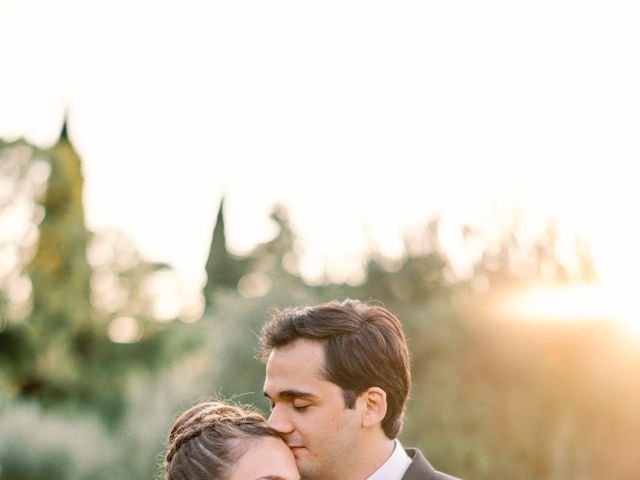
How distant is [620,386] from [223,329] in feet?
27.8

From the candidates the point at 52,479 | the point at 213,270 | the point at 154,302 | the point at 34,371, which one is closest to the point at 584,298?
the point at 52,479

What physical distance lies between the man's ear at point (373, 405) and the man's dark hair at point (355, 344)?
3cm

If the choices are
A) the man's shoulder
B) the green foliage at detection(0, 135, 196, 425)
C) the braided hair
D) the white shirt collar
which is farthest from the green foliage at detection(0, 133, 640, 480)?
the braided hair

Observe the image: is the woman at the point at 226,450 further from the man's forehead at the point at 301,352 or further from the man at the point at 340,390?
the man's forehead at the point at 301,352

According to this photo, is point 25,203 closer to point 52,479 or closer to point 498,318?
point 52,479

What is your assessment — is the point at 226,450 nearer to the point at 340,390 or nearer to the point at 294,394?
the point at 294,394

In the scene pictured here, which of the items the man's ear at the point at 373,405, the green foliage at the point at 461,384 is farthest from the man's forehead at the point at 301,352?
the green foliage at the point at 461,384

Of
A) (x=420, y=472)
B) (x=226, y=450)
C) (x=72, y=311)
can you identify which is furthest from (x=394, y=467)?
Answer: (x=72, y=311)

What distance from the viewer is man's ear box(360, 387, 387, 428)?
14.3 ft

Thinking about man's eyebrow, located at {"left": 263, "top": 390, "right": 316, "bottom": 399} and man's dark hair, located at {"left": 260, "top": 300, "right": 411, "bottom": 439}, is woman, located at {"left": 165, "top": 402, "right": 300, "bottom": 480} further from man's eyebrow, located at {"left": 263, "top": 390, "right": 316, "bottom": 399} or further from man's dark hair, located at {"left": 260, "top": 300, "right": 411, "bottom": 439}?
man's dark hair, located at {"left": 260, "top": 300, "right": 411, "bottom": 439}

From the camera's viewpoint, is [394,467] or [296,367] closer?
[296,367]

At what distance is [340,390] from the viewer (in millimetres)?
4293

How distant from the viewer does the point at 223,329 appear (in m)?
21.1

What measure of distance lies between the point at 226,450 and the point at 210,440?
4.1 inches
